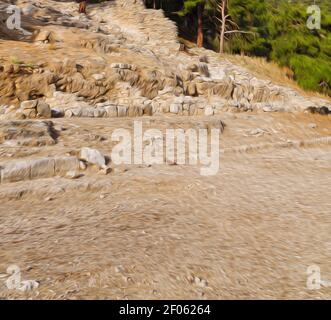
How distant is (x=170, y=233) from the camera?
4988 mm

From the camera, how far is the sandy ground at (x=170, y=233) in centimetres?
375

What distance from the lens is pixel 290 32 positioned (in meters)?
23.3

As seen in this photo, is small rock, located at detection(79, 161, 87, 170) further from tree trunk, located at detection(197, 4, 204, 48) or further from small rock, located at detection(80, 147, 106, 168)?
tree trunk, located at detection(197, 4, 204, 48)

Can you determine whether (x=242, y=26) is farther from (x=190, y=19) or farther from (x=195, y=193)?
(x=195, y=193)

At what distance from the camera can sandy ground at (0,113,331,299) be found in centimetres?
375

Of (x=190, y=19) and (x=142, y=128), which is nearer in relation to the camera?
(x=142, y=128)

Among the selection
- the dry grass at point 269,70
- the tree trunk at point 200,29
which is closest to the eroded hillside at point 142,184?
the dry grass at point 269,70

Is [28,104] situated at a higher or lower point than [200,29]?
lower

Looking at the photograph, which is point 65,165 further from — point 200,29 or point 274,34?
point 274,34

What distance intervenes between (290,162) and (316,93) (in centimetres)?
1394

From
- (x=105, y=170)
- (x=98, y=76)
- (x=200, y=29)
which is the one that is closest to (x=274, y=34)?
(x=200, y=29)

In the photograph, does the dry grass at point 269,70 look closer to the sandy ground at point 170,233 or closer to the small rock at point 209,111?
the small rock at point 209,111

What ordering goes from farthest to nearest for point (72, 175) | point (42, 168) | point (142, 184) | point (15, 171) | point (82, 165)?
1. point (82, 165)
2. point (142, 184)
3. point (72, 175)
4. point (42, 168)
5. point (15, 171)
